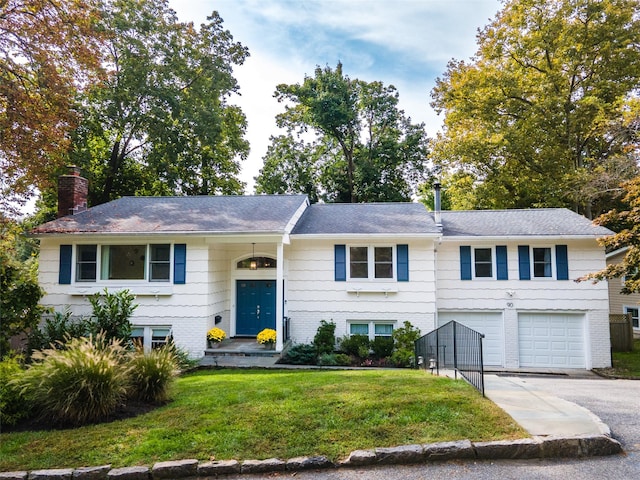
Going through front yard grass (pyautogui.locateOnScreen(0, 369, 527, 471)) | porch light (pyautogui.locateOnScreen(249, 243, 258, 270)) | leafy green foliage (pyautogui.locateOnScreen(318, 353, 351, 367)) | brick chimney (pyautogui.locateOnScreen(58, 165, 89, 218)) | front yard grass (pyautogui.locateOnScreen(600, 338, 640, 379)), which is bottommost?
front yard grass (pyautogui.locateOnScreen(600, 338, 640, 379))

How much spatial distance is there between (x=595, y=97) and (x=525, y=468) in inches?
813

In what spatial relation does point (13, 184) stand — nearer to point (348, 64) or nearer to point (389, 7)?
point (389, 7)

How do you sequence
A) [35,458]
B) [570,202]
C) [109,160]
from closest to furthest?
[35,458] < [570,202] < [109,160]

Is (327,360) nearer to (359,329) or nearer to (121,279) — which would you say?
(359,329)

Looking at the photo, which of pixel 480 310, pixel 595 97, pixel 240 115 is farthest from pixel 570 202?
pixel 240 115

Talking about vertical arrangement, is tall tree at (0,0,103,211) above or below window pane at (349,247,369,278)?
above

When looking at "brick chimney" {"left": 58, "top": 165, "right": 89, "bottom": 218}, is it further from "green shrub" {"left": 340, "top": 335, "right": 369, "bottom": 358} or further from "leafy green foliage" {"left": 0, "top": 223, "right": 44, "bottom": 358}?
"green shrub" {"left": 340, "top": 335, "right": 369, "bottom": 358}

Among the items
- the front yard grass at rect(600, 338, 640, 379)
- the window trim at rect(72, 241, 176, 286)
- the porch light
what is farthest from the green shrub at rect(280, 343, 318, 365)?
the front yard grass at rect(600, 338, 640, 379)

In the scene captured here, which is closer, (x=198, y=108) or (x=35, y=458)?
(x=35, y=458)

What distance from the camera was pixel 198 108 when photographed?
75.6 ft

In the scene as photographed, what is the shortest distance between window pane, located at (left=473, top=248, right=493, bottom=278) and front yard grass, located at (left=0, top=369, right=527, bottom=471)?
9124mm

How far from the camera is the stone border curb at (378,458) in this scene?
4.32 m

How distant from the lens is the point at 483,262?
1492 centimetres

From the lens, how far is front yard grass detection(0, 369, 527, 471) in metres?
4.65
